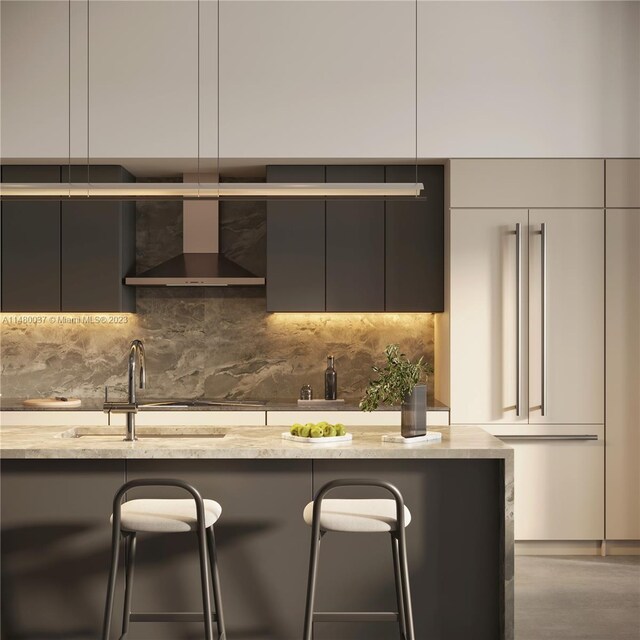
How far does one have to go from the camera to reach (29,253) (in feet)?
17.1

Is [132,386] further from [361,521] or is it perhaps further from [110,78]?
[110,78]

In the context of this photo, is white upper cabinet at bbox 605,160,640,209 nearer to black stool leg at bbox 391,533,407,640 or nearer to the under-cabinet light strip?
the under-cabinet light strip

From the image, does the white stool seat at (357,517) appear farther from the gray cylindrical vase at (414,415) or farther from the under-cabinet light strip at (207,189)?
the under-cabinet light strip at (207,189)

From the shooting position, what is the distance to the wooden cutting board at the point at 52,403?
5012 millimetres

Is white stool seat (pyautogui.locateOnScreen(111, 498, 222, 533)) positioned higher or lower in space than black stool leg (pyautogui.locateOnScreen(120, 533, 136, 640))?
higher

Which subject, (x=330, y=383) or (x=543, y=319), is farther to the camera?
(x=330, y=383)

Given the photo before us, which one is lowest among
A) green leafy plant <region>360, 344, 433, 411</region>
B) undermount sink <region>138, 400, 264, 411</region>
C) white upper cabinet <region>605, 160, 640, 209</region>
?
undermount sink <region>138, 400, 264, 411</region>

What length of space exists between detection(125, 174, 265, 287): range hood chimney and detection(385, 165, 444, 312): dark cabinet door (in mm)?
918

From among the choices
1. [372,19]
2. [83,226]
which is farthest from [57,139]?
[372,19]

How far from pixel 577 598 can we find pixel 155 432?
238 centimetres

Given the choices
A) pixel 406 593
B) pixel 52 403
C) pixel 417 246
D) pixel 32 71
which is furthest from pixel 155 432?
pixel 32 71

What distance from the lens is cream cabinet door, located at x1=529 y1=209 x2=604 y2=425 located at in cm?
491

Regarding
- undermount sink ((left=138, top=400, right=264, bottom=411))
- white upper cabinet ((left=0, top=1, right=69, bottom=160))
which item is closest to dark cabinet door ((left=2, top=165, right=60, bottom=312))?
white upper cabinet ((left=0, top=1, right=69, bottom=160))

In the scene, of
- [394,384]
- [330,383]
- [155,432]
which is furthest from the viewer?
[330,383]
